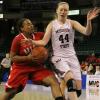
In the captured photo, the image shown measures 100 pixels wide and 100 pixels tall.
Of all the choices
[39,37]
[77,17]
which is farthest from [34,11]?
[39,37]

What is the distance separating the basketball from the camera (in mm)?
5671

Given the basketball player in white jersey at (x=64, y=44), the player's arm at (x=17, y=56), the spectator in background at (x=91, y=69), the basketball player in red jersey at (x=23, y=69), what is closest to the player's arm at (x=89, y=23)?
the basketball player in white jersey at (x=64, y=44)

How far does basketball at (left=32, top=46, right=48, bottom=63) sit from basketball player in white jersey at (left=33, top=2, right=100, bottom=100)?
0.14m

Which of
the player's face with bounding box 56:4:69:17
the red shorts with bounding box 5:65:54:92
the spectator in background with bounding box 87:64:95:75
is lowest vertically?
the spectator in background with bounding box 87:64:95:75

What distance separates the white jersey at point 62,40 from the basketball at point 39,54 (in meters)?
0.16

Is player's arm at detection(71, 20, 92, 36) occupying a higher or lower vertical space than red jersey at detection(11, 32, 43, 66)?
higher

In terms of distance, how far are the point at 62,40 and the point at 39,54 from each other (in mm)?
418

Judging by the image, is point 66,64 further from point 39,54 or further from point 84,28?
point 84,28

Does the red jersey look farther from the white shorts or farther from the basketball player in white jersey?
the white shorts

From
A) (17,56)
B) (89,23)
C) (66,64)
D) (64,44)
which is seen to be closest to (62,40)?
(64,44)

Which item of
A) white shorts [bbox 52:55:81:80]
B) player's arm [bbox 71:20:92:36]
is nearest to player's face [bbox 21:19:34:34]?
white shorts [bbox 52:55:81:80]

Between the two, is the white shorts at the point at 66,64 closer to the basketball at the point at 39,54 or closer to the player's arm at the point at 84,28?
the basketball at the point at 39,54

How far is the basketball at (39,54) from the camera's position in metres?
→ 5.67

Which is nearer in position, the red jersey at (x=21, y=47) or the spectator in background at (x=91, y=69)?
the red jersey at (x=21, y=47)
